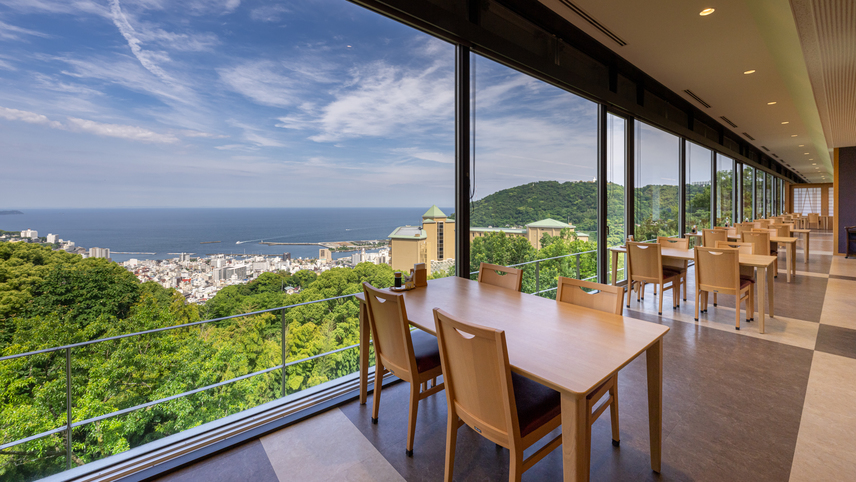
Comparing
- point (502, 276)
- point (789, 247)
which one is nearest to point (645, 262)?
point (502, 276)

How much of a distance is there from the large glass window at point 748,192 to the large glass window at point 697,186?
414 cm

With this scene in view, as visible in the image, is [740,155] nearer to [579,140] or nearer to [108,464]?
[579,140]

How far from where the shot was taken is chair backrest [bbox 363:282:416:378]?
1.77 meters

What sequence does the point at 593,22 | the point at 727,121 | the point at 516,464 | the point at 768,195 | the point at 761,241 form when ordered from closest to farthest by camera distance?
the point at 516,464 < the point at 593,22 < the point at 761,241 < the point at 727,121 < the point at 768,195

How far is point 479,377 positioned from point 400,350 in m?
0.61

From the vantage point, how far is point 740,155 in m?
10.1

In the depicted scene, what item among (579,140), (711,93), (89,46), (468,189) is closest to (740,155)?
(711,93)

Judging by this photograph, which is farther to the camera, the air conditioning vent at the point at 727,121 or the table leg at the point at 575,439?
the air conditioning vent at the point at 727,121

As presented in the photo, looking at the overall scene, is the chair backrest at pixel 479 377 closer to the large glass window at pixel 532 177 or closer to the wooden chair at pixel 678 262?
the large glass window at pixel 532 177

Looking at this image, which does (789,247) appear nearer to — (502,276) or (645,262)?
(645,262)

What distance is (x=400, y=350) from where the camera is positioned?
6.11 ft

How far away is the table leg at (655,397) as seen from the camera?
5.32ft

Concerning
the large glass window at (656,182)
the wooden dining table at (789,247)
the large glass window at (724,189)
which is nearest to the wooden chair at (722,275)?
the large glass window at (656,182)

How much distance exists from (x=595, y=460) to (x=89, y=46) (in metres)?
3.27
